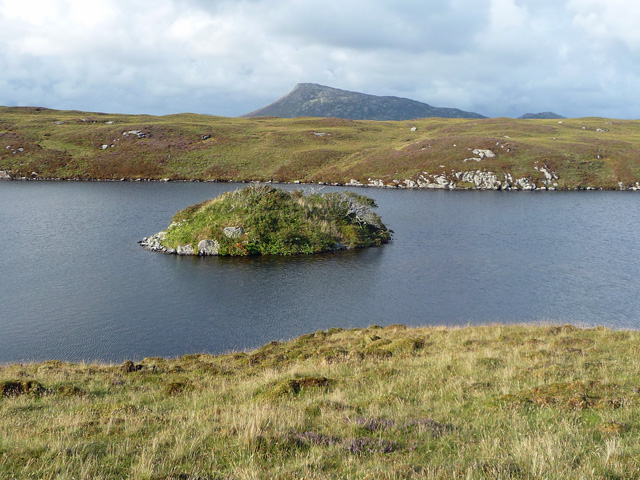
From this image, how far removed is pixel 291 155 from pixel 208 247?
9118cm

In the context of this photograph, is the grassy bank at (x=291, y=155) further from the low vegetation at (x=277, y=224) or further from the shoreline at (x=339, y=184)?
the low vegetation at (x=277, y=224)

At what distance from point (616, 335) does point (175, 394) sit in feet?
66.3

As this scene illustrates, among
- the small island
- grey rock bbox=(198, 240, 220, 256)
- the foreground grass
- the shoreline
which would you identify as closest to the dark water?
grey rock bbox=(198, 240, 220, 256)

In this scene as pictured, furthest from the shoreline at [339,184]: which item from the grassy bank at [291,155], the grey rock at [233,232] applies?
the grey rock at [233,232]

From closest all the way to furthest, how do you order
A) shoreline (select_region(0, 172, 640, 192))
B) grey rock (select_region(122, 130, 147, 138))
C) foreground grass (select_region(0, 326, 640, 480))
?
foreground grass (select_region(0, 326, 640, 480)) → shoreline (select_region(0, 172, 640, 192)) → grey rock (select_region(122, 130, 147, 138))

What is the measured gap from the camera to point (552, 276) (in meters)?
38.4

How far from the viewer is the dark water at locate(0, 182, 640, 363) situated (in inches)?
1032

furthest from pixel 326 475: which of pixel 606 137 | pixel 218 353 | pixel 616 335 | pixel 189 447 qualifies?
pixel 606 137

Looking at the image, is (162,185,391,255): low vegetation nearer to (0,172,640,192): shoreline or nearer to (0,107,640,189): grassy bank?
(0,172,640,192): shoreline

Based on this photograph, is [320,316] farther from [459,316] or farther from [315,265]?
[315,265]

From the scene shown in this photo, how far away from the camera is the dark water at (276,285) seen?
26.2m

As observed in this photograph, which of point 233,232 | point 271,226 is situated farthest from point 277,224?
point 233,232

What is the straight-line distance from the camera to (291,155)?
437 ft

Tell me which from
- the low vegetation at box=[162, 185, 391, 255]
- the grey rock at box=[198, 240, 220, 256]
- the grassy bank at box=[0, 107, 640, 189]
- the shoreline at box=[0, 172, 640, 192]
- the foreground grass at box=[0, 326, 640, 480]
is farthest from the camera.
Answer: the grassy bank at box=[0, 107, 640, 189]
